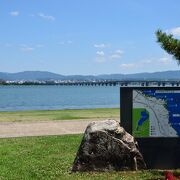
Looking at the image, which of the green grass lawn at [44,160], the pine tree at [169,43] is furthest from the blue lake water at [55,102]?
the pine tree at [169,43]

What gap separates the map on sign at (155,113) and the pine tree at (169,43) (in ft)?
3.09

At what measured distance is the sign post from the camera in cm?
1009

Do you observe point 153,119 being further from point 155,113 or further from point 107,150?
point 107,150

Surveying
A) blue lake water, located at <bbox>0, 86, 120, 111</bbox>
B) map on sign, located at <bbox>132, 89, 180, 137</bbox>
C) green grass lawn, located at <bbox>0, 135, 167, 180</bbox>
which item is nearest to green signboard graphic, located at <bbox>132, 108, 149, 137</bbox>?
map on sign, located at <bbox>132, 89, 180, 137</bbox>

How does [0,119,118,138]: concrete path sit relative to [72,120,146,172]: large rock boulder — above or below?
below

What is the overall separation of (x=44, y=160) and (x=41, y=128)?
7.13 meters

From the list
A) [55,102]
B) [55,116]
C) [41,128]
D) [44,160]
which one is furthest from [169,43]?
[55,102]

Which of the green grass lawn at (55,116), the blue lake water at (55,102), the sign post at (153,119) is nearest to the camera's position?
A: the sign post at (153,119)

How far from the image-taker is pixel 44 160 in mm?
11242

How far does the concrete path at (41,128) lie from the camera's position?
16.9 meters

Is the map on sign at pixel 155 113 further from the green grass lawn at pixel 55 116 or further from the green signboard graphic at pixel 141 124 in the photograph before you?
the green grass lawn at pixel 55 116

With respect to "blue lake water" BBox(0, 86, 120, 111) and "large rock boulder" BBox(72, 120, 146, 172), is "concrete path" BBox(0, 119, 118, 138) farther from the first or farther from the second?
"blue lake water" BBox(0, 86, 120, 111)

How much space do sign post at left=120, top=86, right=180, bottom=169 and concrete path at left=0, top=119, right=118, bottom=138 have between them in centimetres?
690

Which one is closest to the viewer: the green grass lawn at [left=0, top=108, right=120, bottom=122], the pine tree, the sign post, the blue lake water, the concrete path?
the pine tree
